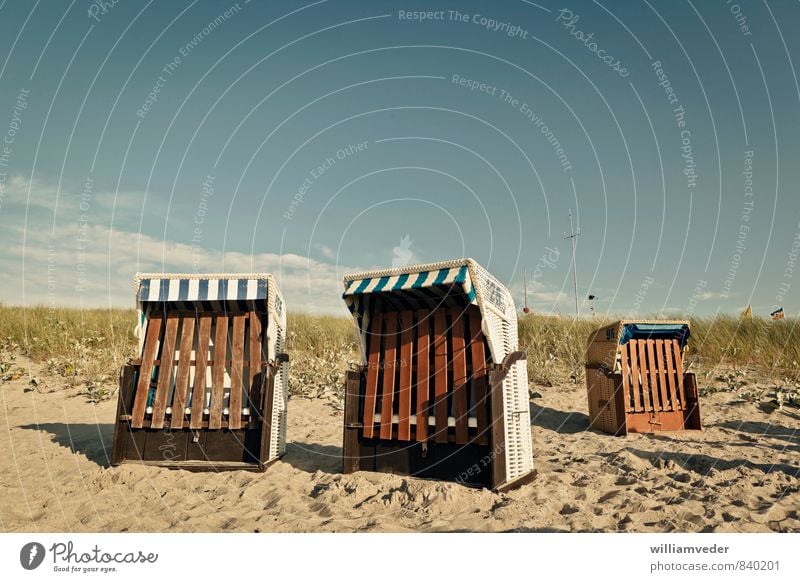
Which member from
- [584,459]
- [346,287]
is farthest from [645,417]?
[346,287]

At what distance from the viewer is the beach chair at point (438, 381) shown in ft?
17.4

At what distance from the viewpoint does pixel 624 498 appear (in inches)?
187

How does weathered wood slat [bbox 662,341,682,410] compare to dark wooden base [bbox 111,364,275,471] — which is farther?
weathered wood slat [bbox 662,341,682,410]

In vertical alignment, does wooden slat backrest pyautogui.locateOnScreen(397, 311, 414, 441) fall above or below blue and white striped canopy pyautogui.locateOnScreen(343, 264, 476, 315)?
below

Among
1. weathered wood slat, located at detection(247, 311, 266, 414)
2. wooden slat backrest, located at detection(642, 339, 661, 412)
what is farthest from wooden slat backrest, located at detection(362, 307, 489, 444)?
wooden slat backrest, located at detection(642, 339, 661, 412)

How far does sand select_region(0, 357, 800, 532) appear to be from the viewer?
169 inches

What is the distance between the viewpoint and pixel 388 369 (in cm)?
602

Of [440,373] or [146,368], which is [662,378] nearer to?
[440,373]

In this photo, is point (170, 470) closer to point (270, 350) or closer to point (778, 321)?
point (270, 350)

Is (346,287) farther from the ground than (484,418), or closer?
farther from the ground

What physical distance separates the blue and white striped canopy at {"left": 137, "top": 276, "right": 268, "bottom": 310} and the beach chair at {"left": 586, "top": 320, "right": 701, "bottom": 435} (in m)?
6.30

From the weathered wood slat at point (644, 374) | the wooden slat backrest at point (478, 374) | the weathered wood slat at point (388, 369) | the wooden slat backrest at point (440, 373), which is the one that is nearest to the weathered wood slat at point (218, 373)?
the weathered wood slat at point (388, 369)

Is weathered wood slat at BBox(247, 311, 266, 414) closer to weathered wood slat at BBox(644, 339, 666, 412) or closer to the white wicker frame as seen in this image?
the white wicker frame
